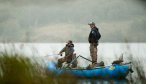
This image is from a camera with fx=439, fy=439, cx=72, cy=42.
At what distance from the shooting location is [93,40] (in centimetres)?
1888

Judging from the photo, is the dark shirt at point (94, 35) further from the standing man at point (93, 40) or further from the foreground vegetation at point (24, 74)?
the foreground vegetation at point (24, 74)

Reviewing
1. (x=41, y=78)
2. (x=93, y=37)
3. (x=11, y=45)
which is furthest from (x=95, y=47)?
(x=41, y=78)

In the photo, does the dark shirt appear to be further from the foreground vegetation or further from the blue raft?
the foreground vegetation

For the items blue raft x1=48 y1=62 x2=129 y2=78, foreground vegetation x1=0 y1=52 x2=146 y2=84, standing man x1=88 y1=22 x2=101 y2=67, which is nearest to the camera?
foreground vegetation x1=0 y1=52 x2=146 y2=84

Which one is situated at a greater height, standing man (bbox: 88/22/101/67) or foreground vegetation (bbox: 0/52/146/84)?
standing man (bbox: 88/22/101/67)

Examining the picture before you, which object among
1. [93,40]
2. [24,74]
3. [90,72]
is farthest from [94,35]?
[24,74]

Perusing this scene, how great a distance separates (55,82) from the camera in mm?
6328

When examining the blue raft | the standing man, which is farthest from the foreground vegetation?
the standing man

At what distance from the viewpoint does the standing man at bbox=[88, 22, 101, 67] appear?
18.6 meters

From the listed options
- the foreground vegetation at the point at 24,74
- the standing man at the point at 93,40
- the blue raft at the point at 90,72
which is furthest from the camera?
the standing man at the point at 93,40

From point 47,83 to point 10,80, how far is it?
0.54 m

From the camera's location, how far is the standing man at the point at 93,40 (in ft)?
61.1

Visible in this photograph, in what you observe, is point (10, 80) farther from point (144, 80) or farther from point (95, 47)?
point (95, 47)

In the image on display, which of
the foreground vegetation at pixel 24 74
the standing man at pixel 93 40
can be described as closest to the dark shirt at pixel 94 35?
the standing man at pixel 93 40
